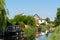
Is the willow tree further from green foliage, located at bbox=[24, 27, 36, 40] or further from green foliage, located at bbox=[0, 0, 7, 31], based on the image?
green foliage, located at bbox=[24, 27, 36, 40]

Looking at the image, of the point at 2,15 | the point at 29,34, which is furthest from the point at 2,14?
the point at 29,34

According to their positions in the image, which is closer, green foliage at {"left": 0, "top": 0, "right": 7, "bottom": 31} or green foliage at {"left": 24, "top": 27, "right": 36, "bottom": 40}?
green foliage at {"left": 0, "top": 0, "right": 7, "bottom": 31}

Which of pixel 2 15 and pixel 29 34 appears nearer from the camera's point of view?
pixel 2 15

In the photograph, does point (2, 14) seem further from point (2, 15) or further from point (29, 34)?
point (29, 34)

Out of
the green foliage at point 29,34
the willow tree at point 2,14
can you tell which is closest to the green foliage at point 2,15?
the willow tree at point 2,14

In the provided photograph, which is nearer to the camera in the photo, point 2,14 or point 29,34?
point 2,14

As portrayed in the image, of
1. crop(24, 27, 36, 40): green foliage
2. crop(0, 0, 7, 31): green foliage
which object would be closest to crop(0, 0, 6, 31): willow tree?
crop(0, 0, 7, 31): green foliage

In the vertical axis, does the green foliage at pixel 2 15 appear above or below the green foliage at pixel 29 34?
above

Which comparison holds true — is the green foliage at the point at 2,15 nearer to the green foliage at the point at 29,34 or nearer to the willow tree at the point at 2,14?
the willow tree at the point at 2,14

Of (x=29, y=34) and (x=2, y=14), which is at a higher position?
(x=2, y=14)

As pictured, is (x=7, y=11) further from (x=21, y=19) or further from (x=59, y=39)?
(x=21, y=19)

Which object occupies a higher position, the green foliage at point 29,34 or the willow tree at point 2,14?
the willow tree at point 2,14

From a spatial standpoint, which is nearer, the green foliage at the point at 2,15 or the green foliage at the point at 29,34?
the green foliage at the point at 2,15

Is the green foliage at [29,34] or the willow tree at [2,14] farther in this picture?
the green foliage at [29,34]
